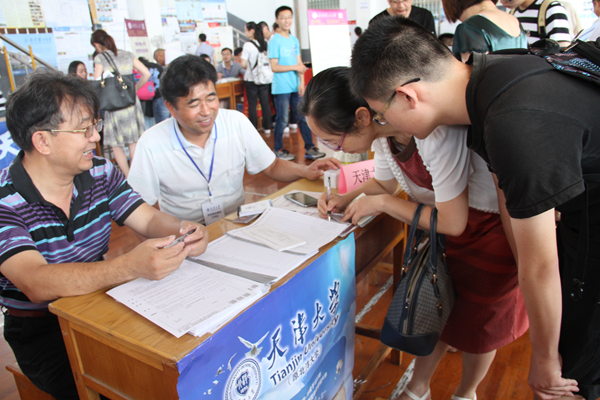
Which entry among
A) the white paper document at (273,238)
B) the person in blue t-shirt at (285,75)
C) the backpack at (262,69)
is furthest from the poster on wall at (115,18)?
the white paper document at (273,238)

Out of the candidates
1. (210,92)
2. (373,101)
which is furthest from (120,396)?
(210,92)

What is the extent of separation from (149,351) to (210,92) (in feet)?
3.79

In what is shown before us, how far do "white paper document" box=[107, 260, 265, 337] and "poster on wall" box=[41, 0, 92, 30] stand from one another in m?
5.15

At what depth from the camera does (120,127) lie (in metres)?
4.03

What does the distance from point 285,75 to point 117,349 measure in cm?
450

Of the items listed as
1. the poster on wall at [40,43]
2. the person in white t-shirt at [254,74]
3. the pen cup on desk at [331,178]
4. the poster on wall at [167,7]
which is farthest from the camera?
the poster on wall at [167,7]

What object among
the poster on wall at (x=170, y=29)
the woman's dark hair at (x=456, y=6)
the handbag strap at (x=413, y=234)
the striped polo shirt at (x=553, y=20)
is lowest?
the handbag strap at (x=413, y=234)

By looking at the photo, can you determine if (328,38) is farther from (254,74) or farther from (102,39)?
(254,74)

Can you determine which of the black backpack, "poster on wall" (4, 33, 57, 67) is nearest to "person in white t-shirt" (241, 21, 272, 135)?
"poster on wall" (4, 33, 57, 67)

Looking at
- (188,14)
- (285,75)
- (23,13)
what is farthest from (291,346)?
(188,14)

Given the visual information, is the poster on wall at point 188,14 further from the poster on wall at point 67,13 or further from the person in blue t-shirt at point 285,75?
the person in blue t-shirt at point 285,75

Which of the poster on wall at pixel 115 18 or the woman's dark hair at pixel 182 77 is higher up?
the poster on wall at pixel 115 18

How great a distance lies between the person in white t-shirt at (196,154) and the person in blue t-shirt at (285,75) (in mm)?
2905

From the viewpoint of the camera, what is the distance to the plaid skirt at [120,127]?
13.1 ft
